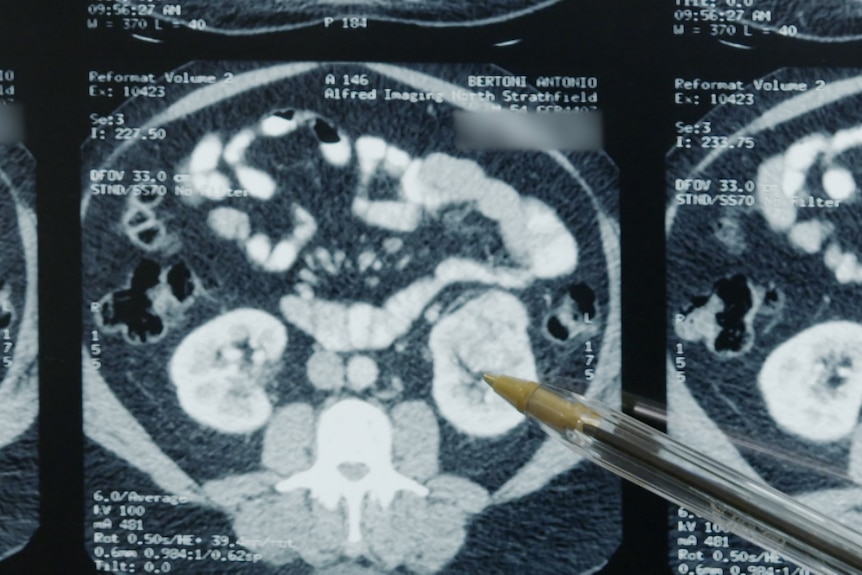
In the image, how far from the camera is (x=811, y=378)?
0.69 meters

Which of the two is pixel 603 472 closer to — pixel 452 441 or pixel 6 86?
pixel 452 441

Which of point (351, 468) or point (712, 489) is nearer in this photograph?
point (712, 489)

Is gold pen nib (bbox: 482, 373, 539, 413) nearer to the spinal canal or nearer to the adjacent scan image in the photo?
the spinal canal

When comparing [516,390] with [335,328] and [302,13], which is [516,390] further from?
[302,13]

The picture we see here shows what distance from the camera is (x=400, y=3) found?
0.70 metres

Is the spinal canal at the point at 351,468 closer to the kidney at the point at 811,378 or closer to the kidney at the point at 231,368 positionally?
the kidney at the point at 231,368

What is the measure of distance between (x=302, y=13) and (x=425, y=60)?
0.09 meters

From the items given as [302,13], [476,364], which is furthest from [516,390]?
[302,13]

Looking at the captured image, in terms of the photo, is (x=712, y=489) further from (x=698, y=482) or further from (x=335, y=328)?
(x=335, y=328)

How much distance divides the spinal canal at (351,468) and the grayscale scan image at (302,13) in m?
0.25

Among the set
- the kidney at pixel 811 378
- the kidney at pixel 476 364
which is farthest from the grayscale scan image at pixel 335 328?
the kidney at pixel 811 378

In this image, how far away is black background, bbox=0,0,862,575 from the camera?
68cm

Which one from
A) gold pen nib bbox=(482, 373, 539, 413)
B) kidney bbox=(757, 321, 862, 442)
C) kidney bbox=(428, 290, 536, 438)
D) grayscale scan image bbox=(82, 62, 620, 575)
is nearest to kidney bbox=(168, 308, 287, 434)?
grayscale scan image bbox=(82, 62, 620, 575)

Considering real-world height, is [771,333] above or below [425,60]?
below
